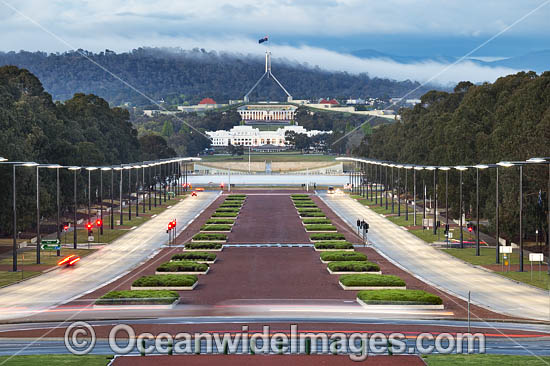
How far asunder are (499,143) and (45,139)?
52.6m

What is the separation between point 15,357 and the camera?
36.3 metres

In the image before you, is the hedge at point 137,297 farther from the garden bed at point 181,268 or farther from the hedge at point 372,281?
the hedge at point 372,281

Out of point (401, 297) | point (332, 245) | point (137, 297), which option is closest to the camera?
point (401, 297)

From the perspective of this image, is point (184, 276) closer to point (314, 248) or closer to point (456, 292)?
point (456, 292)

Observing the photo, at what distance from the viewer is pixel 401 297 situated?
1960 inches

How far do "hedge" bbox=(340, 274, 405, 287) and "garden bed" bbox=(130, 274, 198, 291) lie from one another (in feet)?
32.5

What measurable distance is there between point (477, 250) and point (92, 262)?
106 ft

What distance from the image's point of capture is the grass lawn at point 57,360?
115ft

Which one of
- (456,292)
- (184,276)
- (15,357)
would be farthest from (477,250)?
(15,357)

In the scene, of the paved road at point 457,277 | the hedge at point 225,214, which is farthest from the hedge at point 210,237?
the hedge at point 225,214

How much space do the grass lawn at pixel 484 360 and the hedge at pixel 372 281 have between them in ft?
64.2

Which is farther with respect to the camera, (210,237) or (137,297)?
(210,237)

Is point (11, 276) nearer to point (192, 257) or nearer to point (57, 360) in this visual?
point (192, 257)

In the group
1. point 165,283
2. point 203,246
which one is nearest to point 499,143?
point 203,246
